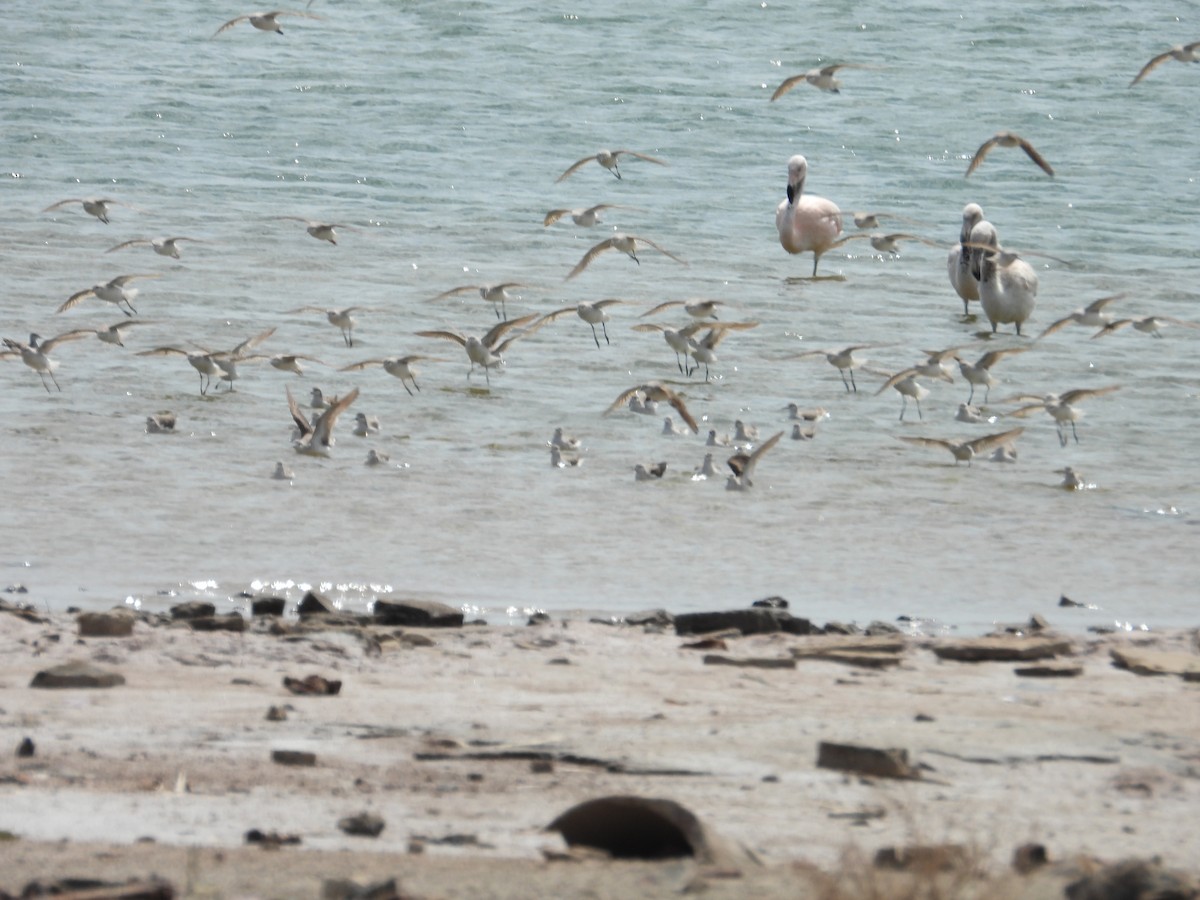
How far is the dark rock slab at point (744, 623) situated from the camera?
8.65 metres

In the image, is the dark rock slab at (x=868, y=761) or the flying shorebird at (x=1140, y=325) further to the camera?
the flying shorebird at (x=1140, y=325)

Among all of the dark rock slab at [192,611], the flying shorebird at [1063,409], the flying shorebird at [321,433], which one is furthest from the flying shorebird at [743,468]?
the dark rock slab at [192,611]

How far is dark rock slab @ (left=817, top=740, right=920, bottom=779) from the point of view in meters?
5.86

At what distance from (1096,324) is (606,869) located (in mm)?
15030

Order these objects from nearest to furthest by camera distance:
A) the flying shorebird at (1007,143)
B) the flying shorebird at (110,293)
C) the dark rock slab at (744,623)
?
the dark rock slab at (744,623), the flying shorebird at (110,293), the flying shorebird at (1007,143)

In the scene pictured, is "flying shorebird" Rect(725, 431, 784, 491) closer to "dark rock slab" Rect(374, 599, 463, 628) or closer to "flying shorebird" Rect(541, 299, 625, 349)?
"dark rock slab" Rect(374, 599, 463, 628)

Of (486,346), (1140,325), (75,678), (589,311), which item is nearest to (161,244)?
(589,311)

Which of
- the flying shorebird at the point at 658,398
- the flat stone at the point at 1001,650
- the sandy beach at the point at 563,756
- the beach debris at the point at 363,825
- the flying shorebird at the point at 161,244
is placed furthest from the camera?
the flying shorebird at the point at 161,244

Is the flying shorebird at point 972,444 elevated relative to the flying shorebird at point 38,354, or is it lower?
lower

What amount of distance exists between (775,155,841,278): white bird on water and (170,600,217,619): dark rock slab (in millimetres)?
16570

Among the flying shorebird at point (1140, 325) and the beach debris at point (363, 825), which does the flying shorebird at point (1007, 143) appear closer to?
the flying shorebird at point (1140, 325)

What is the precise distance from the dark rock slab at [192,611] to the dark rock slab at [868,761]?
11.7ft

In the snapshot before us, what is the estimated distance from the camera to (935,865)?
437 cm

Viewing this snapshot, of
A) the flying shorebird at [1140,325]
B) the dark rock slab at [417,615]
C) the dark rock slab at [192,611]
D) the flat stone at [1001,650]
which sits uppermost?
the flying shorebird at [1140,325]
